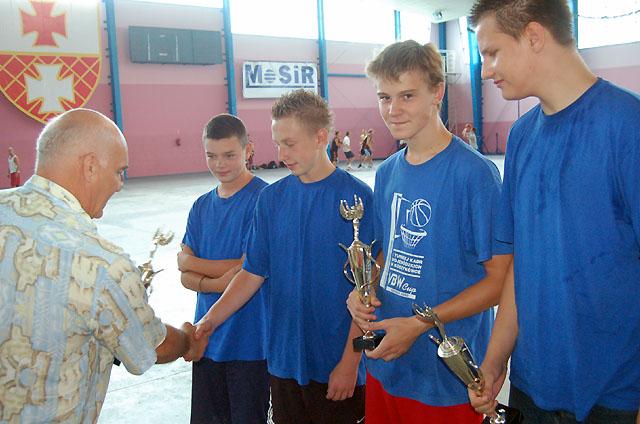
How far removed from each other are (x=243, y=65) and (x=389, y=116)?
20479 millimetres

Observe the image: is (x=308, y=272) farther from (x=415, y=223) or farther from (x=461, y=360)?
(x=461, y=360)

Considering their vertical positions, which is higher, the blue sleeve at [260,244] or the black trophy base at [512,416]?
the blue sleeve at [260,244]

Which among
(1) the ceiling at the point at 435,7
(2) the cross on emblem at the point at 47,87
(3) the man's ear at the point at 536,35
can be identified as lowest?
(3) the man's ear at the point at 536,35

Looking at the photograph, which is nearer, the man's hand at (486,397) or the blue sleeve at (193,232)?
the man's hand at (486,397)

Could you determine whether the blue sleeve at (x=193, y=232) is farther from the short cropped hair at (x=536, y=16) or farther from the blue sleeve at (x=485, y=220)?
the short cropped hair at (x=536, y=16)

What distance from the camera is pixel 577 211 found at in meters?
1.48

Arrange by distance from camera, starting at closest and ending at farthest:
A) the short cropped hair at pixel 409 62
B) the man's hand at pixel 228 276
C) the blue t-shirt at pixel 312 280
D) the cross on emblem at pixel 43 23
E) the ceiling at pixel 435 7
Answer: the short cropped hair at pixel 409 62 < the blue t-shirt at pixel 312 280 < the man's hand at pixel 228 276 < the ceiling at pixel 435 7 < the cross on emblem at pixel 43 23

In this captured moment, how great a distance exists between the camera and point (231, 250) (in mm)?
2900

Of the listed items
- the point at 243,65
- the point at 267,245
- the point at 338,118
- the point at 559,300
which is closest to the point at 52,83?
the point at 243,65

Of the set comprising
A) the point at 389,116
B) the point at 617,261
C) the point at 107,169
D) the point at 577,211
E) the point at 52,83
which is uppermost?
the point at 52,83

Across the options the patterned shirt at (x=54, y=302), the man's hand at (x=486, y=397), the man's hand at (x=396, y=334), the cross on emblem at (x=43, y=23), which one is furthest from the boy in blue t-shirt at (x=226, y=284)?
the cross on emblem at (x=43, y=23)

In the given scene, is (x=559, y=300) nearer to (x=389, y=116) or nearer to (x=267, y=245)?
(x=389, y=116)

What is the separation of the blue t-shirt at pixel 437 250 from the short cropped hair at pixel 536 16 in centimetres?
53

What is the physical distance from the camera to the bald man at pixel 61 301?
1551 mm
